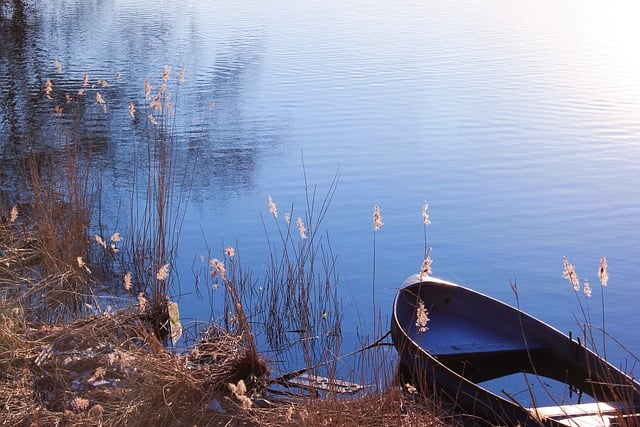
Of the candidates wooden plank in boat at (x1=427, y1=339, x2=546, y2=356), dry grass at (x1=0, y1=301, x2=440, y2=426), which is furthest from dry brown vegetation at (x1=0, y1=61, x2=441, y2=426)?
wooden plank in boat at (x1=427, y1=339, x2=546, y2=356)

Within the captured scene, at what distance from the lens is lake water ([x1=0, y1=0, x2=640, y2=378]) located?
312 inches

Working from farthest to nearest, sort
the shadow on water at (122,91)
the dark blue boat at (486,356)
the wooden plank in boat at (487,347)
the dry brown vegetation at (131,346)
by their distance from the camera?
1. the shadow on water at (122,91)
2. the wooden plank in boat at (487,347)
3. the dark blue boat at (486,356)
4. the dry brown vegetation at (131,346)

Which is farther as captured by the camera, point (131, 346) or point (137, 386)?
point (131, 346)

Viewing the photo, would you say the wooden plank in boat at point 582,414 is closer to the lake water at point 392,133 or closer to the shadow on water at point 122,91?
the lake water at point 392,133

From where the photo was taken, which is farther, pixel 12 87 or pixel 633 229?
pixel 12 87

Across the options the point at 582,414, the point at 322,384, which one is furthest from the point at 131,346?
the point at 582,414

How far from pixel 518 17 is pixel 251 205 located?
13.5m

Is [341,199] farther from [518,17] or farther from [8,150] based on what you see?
[518,17]

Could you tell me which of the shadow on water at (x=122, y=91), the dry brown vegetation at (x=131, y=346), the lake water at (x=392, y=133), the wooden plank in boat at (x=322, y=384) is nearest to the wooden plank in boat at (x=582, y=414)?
the dry brown vegetation at (x=131, y=346)

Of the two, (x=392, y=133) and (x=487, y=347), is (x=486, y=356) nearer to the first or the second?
(x=487, y=347)

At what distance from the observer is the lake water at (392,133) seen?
7.91 m

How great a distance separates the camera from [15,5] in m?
21.4

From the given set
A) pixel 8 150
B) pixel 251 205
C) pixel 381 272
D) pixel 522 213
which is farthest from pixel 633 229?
pixel 8 150

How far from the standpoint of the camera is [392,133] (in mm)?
11266
